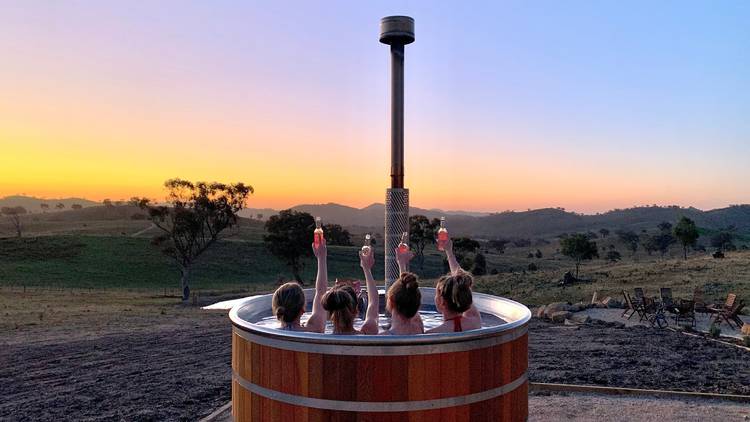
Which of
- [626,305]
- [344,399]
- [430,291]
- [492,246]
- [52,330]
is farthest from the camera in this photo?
[492,246]

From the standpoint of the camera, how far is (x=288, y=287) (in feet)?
17.2

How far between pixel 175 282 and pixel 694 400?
45.4m

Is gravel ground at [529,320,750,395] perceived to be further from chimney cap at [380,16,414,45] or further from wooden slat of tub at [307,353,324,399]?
wooden slat of tub at [307,353,324,399]

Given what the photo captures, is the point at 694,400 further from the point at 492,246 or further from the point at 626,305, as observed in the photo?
the point at 492,246

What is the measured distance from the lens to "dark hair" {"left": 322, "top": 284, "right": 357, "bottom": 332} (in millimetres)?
4859

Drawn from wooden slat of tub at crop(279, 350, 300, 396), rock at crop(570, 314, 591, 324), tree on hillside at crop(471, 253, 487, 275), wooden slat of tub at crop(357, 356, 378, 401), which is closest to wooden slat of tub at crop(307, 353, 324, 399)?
wooden slat of tub at crop(279, 350, 300, 396)

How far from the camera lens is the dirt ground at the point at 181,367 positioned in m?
9.02

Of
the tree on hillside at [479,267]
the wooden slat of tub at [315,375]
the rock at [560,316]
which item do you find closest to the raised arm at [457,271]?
the wooden slat of tub at [315,375]

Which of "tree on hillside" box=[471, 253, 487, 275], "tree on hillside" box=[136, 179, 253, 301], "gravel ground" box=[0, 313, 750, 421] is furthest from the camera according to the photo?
"tree on hillside" box=[471, 253, 487, 275]

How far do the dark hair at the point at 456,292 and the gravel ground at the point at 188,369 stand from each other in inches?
148

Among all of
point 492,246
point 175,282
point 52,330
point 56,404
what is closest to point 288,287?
point 56,404

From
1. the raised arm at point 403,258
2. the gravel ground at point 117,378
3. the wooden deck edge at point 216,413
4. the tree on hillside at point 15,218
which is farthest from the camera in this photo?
the tree on hillside at point 15,218

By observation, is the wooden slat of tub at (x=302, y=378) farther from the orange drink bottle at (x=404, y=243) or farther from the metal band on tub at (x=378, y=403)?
the orange drink bottle at (x=404, y=243)

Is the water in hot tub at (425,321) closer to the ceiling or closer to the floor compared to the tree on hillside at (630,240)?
closer to the ceiling
